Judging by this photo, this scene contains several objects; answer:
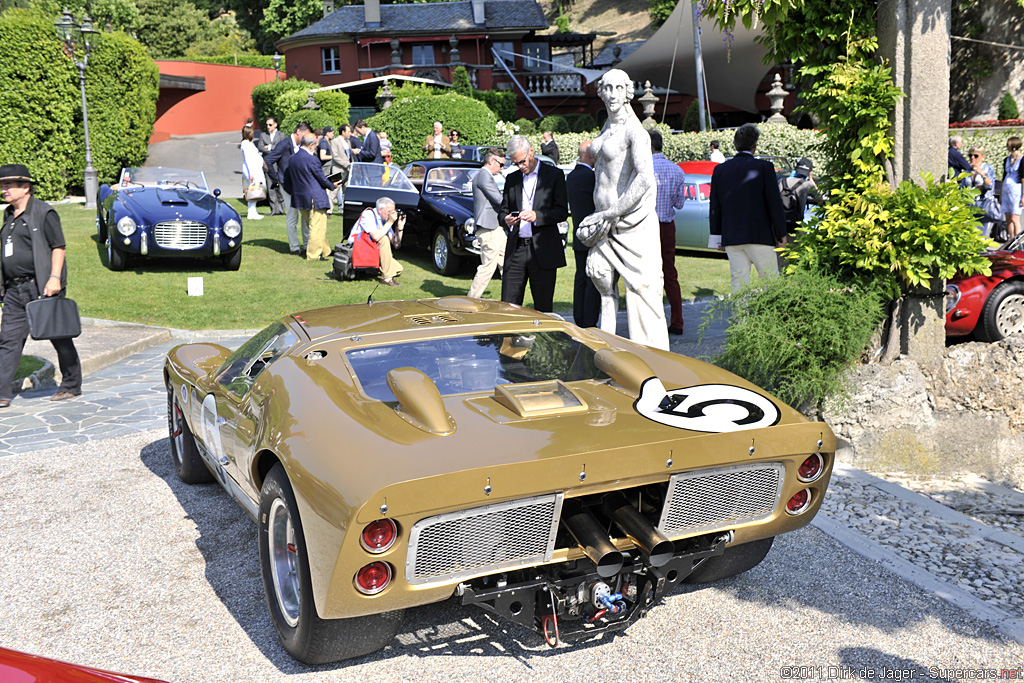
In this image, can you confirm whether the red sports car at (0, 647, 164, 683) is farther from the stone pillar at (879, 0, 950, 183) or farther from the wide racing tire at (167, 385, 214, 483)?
the stone pillar at (879, 0, 950, 183)

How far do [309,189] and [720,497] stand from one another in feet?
37.4

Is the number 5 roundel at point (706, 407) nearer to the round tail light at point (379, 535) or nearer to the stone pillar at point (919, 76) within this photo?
the round tail light at point (379, 535)

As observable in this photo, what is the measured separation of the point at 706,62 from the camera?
34656mm

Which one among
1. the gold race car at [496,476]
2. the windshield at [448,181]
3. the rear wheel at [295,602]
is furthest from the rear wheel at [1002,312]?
the windshield at [448,181]

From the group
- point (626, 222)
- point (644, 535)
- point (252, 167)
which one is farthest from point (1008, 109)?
point (644, 535)

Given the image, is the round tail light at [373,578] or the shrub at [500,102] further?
the shrub at [500,102]

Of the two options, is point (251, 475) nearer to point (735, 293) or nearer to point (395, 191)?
point (735, 293)

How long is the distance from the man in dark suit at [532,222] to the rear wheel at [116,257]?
23.3 feet

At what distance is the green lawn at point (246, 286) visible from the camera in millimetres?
11352

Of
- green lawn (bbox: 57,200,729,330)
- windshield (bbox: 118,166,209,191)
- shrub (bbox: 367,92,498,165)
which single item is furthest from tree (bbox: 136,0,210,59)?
windshield (bbox: 118,166,209,191)

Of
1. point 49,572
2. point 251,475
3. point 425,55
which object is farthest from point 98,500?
point 425,55

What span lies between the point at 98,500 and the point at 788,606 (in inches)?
158

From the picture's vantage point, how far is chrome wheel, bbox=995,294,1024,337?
8.55 metres

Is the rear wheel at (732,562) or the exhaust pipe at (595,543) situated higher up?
the exhaust pipe at (595,543)
